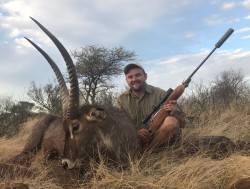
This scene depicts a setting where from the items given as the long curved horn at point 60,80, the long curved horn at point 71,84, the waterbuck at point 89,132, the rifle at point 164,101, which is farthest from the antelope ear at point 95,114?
the rifle at point 164,101

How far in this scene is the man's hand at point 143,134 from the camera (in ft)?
18.7

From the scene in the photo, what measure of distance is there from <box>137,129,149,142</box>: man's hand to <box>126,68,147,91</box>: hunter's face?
799 mm

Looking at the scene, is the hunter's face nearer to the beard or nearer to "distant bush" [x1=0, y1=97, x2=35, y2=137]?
the beard

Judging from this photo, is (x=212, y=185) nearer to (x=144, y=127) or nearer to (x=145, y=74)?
(x=144, y=127)

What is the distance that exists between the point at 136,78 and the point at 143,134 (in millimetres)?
921

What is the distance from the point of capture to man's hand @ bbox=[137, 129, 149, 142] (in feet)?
18.7

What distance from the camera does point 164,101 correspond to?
6.04 meters

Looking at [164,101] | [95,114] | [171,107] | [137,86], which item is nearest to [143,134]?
[171,107]

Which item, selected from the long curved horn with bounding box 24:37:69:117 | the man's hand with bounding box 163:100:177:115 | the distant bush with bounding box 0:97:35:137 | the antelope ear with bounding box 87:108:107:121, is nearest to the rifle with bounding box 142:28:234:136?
the man's hand with bounding box 163:100:177:115

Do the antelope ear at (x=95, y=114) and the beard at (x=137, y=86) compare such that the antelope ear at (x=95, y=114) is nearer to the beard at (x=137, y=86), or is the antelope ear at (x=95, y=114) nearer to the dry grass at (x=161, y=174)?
the dry grass at (x=161, y=174)

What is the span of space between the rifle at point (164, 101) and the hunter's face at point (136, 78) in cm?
44

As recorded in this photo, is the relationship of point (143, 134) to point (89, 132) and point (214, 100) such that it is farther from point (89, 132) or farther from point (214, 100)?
point (214, 100)

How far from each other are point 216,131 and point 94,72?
41.7 ft

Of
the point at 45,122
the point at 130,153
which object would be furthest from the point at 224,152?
the point at 45,122
